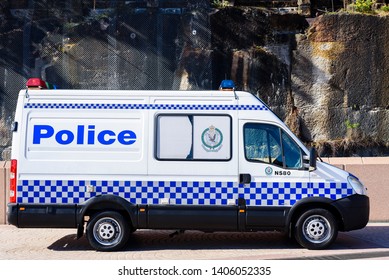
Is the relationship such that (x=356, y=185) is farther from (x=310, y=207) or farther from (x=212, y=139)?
(x=212, y=139)

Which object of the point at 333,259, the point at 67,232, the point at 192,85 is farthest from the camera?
the point at 192,85

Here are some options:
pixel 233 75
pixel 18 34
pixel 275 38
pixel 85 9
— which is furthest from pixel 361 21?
pixel 18 34

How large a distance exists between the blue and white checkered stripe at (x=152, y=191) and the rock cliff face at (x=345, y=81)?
308 inches

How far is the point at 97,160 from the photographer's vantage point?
10188 millimetres

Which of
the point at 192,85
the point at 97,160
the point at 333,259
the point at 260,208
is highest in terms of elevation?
the point at 192,85

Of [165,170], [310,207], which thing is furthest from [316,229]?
[165,170]

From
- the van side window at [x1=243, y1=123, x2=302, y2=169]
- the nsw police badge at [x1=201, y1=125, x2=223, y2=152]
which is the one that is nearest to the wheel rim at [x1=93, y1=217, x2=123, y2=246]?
the nsw police badge at [x1=201, y1=125, x2=223, y2=152]

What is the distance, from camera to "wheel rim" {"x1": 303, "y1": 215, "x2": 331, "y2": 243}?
33.7 feet

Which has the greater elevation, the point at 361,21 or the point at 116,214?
the point at 361,21

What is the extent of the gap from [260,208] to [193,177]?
108 centimetres

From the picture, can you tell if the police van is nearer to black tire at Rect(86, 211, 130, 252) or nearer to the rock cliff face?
black tire at Rect(86, 211, 130, 252)

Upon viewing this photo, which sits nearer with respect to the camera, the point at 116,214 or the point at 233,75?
the point at 116,214

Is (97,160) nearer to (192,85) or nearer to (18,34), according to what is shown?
(192,85)

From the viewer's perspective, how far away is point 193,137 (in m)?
10.2
